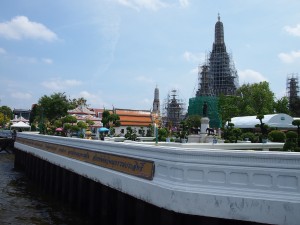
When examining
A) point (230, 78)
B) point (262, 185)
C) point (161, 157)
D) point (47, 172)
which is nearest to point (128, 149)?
point (161, 157)

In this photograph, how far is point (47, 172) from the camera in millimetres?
23578

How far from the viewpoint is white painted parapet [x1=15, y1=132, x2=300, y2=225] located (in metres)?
8.36

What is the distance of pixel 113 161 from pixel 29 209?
8.78m

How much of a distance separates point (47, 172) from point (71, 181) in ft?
21.0

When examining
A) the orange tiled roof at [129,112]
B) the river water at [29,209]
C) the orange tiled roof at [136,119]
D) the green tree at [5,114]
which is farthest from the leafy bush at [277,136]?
the green tree at [5,114]

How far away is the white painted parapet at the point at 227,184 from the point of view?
8359 millimetres

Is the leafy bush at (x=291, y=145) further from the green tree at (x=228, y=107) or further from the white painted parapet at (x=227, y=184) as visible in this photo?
the green tree at (x=228, y=107)

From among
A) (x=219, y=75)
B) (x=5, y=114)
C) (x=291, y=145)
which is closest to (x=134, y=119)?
(x=219, y=75)

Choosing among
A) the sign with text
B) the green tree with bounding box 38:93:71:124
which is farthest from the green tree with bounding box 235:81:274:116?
the sign with text

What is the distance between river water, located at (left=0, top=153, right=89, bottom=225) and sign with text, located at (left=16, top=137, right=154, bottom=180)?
114 inches

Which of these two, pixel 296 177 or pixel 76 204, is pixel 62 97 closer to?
pixel 76 204

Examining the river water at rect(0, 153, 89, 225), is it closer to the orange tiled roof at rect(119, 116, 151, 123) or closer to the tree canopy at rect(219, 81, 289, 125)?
the orange tiled roof at rect(119, 116, 151, 123)

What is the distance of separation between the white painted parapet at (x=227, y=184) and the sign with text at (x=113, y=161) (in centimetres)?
28

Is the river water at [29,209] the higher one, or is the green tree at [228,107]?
the green tree at [228,107]
